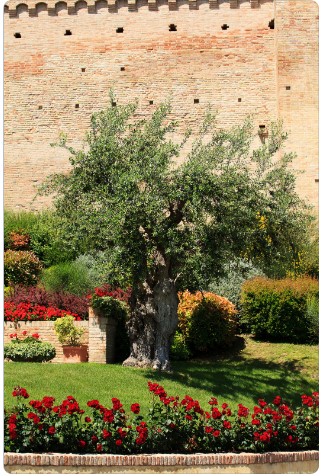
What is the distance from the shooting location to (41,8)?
982 inches

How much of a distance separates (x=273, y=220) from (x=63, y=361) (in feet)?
15.5

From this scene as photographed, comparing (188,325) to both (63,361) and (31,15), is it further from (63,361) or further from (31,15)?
(31,15)

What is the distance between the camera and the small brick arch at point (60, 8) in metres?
24.9

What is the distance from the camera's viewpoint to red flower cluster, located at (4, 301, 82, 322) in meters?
14.7

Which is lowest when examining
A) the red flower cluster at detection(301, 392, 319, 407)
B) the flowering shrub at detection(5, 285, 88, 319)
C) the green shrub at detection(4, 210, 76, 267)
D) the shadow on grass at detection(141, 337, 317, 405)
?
the shadow on grass at detection(141, 337, 317, 405)

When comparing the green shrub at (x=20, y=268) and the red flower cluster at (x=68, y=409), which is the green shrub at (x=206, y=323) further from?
the red flower cluster at (x=68, y=409)

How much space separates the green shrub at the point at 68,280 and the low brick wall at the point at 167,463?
8659mm

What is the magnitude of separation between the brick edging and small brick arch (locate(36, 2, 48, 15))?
62.5 feet

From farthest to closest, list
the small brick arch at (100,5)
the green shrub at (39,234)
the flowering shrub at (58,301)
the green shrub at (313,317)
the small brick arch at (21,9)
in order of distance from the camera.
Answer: the small brick arch at (21,9) < the small brick arch at (100,5) < the green shrub at (39,234) < the green shrub at (313,317) < the flowering shrub at (58,301)

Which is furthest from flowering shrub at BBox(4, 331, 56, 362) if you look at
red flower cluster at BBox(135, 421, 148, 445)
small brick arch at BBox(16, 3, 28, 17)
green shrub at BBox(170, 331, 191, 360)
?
small brick arch at BBox(16, 3, 28, 17)

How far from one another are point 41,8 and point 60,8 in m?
0.64

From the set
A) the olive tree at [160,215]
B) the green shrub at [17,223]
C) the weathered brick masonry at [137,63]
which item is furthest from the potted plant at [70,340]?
the weathered brick masonry at [137,63]

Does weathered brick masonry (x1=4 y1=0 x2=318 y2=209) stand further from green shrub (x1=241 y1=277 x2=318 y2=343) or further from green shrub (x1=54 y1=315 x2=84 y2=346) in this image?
green shrub (x1=54 y1=315 x2=84 y2=346)

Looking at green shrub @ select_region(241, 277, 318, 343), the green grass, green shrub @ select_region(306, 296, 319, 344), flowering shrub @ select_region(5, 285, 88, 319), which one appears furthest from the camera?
green shrub @ select_region(241, 277, 318, 343)
